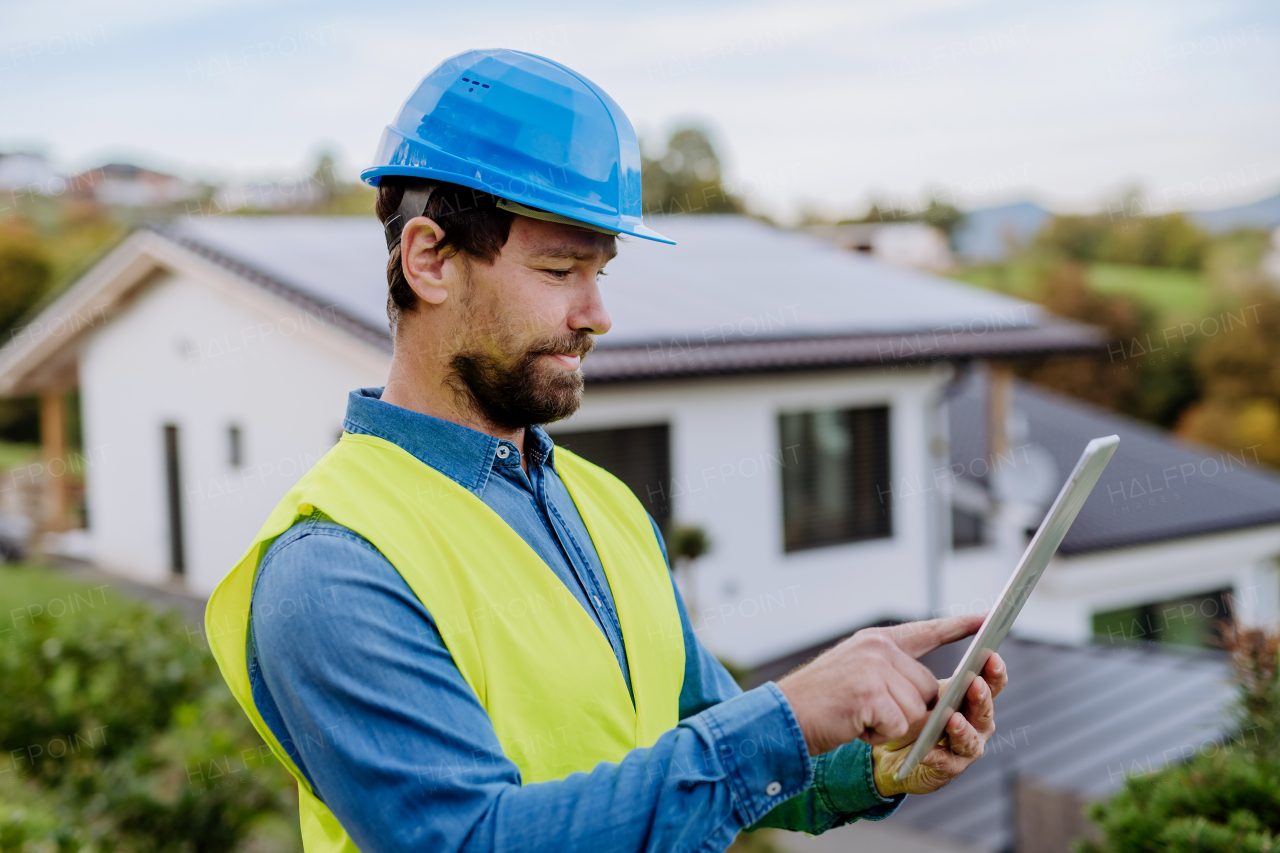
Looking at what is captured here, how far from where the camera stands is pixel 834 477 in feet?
31.4

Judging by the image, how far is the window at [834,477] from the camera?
9.29m

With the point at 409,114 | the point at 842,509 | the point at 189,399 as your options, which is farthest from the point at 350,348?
the point at 409,114

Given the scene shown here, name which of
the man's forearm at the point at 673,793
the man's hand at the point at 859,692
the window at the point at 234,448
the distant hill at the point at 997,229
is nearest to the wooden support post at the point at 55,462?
the window at the point at 234,448

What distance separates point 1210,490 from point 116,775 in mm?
15729

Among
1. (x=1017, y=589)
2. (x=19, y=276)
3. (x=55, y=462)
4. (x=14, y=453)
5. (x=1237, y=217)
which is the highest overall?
(x=1237, y=217)

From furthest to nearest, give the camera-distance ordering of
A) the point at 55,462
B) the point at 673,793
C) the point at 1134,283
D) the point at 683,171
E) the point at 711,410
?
the point at 1134,283, the point at 683,171, the point at 55,462, the point at 711,410, the point at 673,793

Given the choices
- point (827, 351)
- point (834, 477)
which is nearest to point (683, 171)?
point (834, 477)

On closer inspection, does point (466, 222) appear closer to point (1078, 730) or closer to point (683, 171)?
point (1078, 730)

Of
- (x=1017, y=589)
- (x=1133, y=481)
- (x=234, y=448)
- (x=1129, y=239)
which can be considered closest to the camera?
(x=1017, y=589)

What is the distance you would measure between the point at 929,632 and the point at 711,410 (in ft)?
24.9

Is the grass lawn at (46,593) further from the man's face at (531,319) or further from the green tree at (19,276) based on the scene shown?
the green tree at (19,276)

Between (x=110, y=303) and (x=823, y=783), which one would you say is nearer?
(x=823, y=783)

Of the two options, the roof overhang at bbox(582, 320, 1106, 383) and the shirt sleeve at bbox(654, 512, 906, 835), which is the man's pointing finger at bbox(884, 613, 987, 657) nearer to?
the shirt sleeve at bbox(654, 512, 906, 835)

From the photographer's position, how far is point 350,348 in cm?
779
